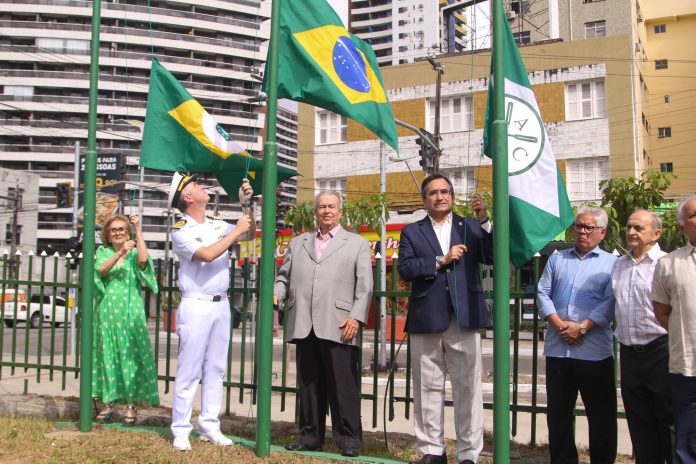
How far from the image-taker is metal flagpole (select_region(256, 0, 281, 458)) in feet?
17.2

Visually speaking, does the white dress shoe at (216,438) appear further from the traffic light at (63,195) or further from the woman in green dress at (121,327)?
the traffic light at (63,195)

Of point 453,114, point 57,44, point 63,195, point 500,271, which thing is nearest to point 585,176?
point 453,114

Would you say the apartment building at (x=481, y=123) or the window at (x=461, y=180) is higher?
the apartment building at (x=481, y=123)

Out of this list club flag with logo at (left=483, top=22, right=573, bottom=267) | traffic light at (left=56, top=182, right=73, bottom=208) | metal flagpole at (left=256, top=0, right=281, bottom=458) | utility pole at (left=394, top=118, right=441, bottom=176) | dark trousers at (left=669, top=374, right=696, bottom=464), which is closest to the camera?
dark trousers at (left=669, top=374, right=696, bottom=464)

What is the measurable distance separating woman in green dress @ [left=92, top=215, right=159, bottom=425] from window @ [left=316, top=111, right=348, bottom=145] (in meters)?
25.7

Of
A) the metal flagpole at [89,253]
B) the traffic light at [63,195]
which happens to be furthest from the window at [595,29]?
the metal flagpole at [89,253]

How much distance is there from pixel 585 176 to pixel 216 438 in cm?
2457

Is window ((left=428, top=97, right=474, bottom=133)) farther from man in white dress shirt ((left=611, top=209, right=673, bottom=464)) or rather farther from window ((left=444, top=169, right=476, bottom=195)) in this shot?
man in white dress shirt ((left=611, top=209, right=673, bottom=464))

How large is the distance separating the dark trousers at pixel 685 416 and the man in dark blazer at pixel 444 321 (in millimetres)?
1254

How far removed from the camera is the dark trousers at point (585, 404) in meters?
4.91

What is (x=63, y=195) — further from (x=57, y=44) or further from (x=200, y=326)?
(x=57, y=44)

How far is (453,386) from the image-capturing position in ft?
16.6

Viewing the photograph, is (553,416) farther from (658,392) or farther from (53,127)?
(53,127)

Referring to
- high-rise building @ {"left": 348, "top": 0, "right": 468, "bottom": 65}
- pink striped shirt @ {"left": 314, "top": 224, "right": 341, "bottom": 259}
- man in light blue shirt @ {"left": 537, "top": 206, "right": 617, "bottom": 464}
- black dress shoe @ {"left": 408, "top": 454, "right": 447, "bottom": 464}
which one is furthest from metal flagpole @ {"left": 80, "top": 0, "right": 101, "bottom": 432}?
high-rise building @ {"left": 348, "top": 0, "right": 468, "bottom": 65}
